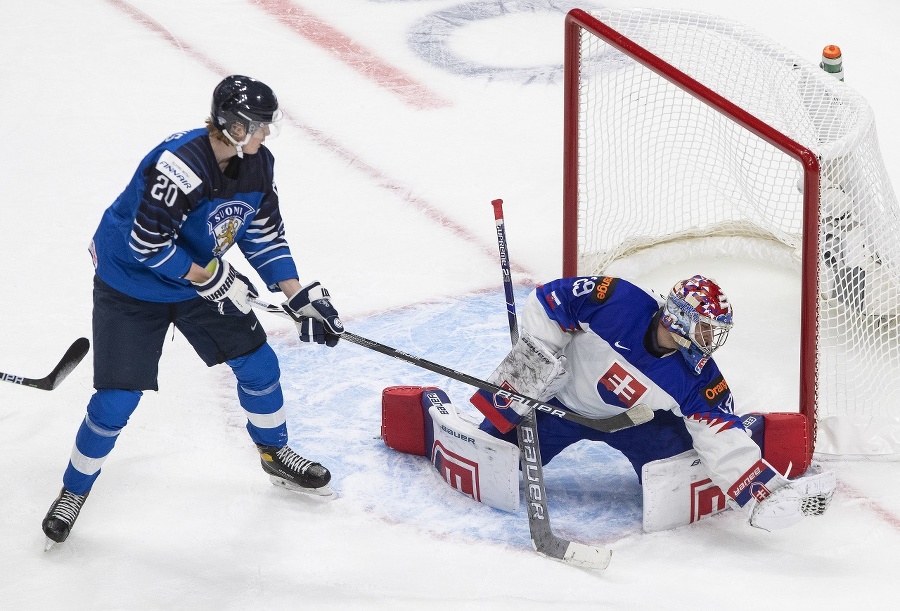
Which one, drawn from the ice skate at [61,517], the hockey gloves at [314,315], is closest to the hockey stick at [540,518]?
the hockey gloves at [314,315]

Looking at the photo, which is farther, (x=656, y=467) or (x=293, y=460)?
(x=293, y=460)

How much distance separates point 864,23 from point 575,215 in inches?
115

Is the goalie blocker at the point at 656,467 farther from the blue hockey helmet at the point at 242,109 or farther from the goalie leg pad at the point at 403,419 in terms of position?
the blue hockey helmet at the point at 242,109

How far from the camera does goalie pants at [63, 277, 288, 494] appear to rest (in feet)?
9.70

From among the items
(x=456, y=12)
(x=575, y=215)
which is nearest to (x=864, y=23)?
(x=456, y=12)

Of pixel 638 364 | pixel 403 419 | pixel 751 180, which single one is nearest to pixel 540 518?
pixel 638 364

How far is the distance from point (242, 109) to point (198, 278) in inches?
16.1

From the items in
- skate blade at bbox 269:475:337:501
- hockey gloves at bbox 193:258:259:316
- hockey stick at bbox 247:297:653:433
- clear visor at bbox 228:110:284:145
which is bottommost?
skate blade at bbox 269:475:337:501

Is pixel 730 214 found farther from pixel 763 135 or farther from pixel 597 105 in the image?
pixel 763 135

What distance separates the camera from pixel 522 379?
3.18m

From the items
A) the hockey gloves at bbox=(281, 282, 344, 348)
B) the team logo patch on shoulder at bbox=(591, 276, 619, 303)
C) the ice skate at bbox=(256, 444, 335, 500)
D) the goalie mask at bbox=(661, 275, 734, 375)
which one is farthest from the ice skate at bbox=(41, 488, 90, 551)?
the goalie mask at bbox=(661, 275, 734, 375)

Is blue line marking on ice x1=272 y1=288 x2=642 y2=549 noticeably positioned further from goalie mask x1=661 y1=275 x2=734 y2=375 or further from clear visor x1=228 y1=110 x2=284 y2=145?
clear visor x1=228 y1=110 x2=284 y2=145

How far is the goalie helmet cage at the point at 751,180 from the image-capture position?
11.4ft

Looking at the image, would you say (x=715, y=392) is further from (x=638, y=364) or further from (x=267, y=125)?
(x=267, y=125)
